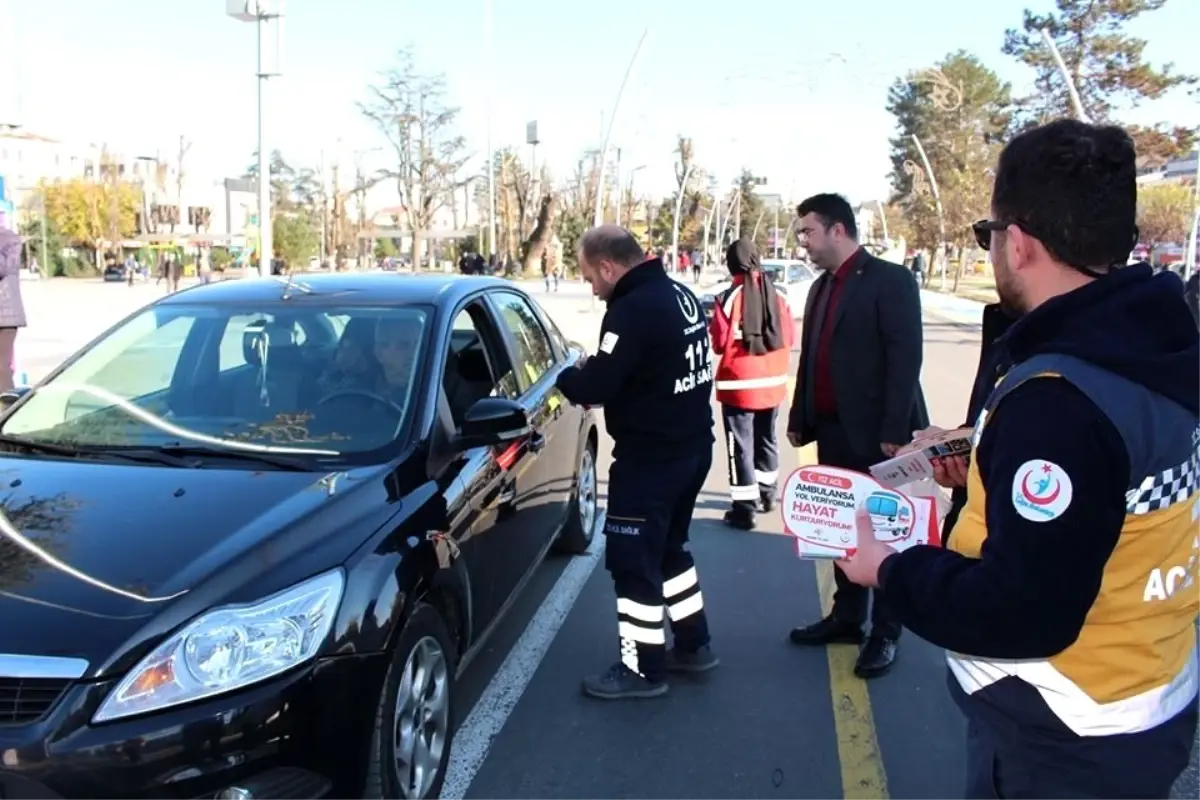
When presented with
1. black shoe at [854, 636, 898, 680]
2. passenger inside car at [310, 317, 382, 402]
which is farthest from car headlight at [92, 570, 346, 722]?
black shoe at [854, 636, 898, 680]

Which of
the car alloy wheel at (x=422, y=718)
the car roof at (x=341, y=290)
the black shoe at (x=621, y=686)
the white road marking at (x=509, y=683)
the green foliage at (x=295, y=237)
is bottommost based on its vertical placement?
the white road marking at (x=509, y=683)

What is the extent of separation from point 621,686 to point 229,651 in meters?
1.92

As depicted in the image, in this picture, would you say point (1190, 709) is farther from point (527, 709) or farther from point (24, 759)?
point (527, 709)

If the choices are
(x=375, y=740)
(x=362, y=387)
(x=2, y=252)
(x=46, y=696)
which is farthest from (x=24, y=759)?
(x=2, y=252)

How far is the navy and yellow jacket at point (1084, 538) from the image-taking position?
1.44 metres

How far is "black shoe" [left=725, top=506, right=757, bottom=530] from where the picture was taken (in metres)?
6.36

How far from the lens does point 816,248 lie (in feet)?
13.7

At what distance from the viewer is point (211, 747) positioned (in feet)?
7.42

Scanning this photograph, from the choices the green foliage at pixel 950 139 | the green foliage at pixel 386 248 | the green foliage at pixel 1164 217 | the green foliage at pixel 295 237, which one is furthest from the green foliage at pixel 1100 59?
the green foliage at pixel 386 248

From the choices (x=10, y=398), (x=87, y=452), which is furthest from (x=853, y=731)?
(x=10, y=398)

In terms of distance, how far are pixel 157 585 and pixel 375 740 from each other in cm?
66

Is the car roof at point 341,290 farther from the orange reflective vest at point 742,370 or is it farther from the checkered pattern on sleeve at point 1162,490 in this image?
the checkered pattern on sleeve at point 1162,490

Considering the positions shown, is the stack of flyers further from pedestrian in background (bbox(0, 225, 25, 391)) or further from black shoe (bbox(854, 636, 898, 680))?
pedestrian in background (bbox(0, 225, 25, 391))

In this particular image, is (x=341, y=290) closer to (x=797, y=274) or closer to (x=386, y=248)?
(x=797, y=274)
